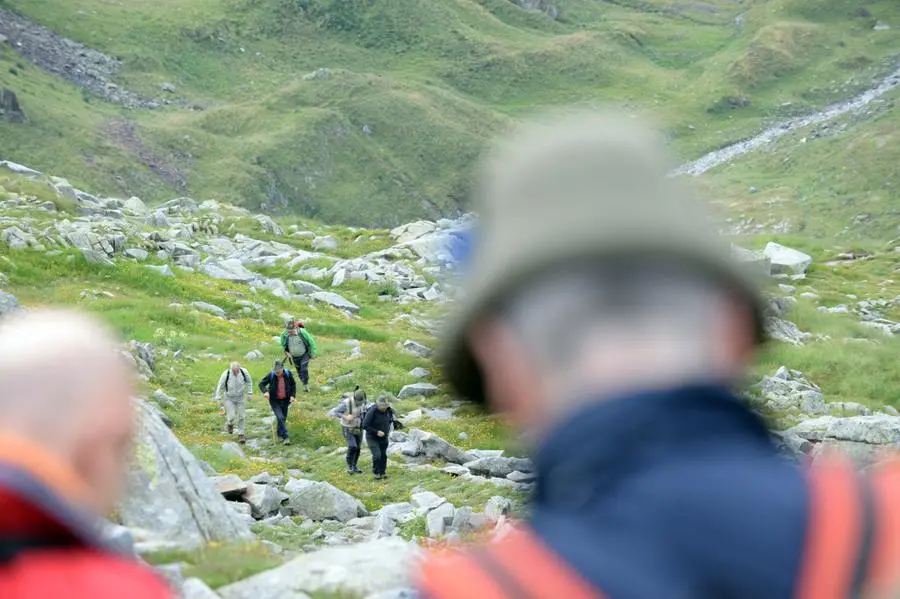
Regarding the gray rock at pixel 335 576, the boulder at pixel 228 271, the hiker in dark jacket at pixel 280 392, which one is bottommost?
the hiker in dark jacket at pixel 280 392

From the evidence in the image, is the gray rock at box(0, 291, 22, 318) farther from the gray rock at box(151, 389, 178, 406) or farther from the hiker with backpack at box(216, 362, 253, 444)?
the hiker with backpack at box(216, 362, 253, 444)

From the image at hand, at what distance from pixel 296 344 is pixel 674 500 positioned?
25.7 meters

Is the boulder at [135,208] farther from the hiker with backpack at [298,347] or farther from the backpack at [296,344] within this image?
the backpack at [296,344]

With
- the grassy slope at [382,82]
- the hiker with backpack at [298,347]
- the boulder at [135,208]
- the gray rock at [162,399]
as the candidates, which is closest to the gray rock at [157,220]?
the boulder at [135,208]

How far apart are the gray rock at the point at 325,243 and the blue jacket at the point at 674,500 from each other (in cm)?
5303

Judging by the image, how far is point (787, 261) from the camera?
55094mm

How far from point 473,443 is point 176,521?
1582 centimetres

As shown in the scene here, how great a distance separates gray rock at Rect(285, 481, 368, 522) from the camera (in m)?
17.2

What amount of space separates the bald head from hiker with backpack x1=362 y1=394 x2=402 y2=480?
1854 centimetres

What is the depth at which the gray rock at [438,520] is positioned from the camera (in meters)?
15.7

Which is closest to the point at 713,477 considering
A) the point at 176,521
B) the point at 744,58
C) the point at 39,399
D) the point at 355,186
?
the point at 39,399

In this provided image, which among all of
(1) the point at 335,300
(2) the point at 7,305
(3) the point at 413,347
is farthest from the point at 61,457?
(1) the point at 335,300

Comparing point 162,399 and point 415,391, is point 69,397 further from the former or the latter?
point 415,391

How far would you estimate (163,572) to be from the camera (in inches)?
231
